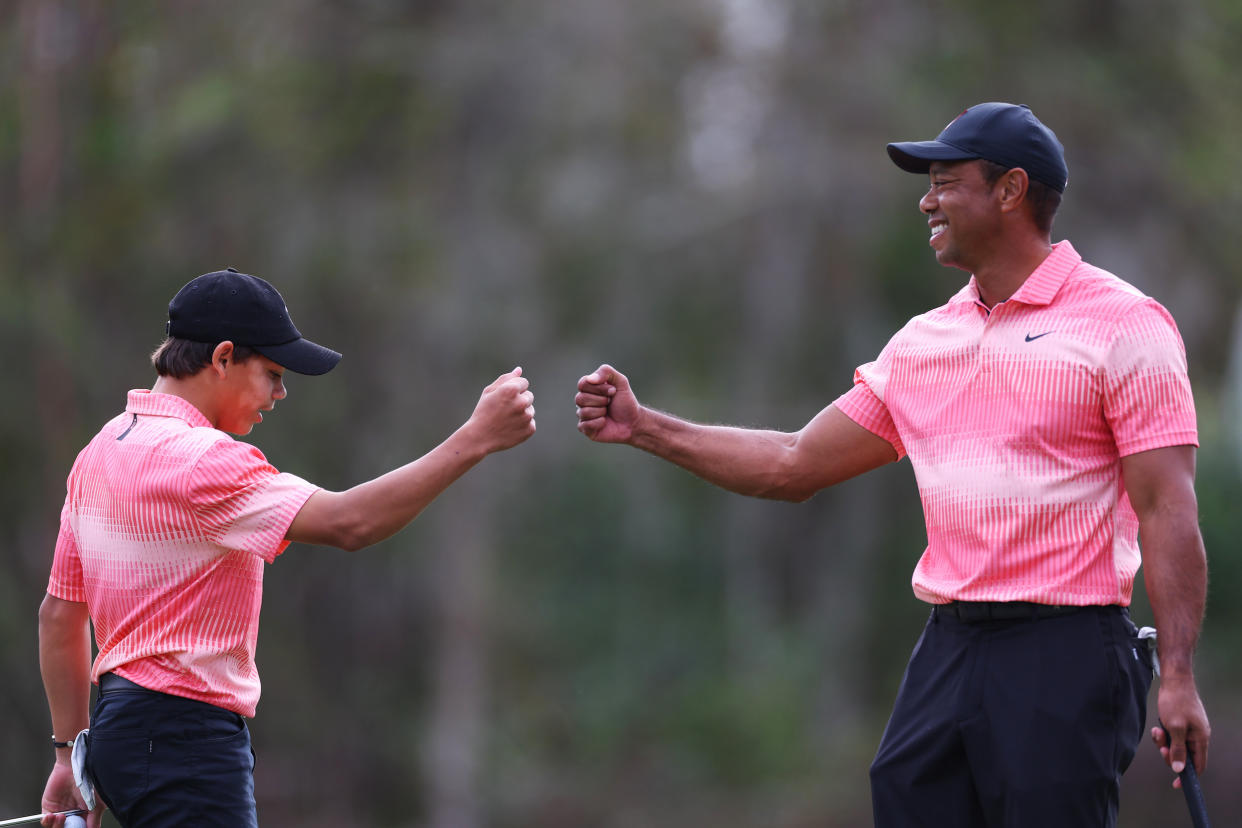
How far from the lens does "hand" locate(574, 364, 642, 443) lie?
169 inches

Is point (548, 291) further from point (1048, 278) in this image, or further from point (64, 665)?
point (1048, 278)

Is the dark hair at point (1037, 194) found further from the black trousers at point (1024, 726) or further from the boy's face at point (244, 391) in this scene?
the boy's face at point (244, 391)

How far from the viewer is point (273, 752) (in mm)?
16516

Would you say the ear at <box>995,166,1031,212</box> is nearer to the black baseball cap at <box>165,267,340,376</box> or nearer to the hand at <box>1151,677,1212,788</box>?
the hand at <box>1151,677,1212,788</box>

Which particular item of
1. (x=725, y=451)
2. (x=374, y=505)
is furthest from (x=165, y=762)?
(x=725, y=451)

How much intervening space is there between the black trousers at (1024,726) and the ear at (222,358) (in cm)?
180

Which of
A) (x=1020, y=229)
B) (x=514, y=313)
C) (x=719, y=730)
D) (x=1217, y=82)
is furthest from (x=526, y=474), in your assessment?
(x=1020, y=229)

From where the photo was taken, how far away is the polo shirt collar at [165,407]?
11.5 ft

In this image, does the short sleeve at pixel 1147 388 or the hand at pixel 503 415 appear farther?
the hand at pixel 503 415

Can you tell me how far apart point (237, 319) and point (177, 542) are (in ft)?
1.75

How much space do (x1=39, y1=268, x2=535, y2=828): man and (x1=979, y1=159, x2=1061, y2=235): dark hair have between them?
128 centimetres

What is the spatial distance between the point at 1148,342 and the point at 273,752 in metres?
14.5

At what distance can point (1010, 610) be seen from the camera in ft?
11.3

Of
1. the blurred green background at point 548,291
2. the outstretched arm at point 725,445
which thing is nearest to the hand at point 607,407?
the outstretched arm at point 725,445
